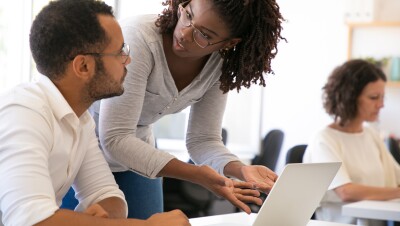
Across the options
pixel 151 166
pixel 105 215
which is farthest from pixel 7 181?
pixel 151 166

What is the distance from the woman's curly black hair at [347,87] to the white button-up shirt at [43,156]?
1680mm

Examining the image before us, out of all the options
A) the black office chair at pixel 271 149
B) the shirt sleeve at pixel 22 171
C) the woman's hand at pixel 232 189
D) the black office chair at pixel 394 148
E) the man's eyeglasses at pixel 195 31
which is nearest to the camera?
the shirt sleeve at pixel 22 171

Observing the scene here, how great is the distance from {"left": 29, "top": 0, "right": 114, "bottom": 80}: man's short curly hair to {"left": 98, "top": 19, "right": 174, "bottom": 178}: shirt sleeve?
9.4 inches

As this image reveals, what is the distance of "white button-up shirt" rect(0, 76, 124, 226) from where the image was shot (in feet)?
3.89

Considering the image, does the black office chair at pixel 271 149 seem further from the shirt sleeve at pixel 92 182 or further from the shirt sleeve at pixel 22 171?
the shirt sleeve at pixel 22 171

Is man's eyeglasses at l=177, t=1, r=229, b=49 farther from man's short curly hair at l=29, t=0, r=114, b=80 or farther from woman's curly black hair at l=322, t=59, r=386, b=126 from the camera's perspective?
woman's curly black hair at l=322, t=59, r=386, b=126

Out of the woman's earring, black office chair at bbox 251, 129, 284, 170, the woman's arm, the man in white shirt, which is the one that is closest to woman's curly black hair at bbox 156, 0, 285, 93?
the woman's earring

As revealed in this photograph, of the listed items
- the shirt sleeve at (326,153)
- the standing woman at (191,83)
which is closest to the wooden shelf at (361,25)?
the shirt sleeve at (326,153)

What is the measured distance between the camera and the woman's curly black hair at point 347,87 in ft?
9.95

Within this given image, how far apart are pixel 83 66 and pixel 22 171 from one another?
334 mm

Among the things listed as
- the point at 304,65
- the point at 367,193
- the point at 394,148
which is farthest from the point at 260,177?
the point at 304,65

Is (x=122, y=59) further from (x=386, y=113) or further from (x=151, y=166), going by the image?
(x=386, y=113)

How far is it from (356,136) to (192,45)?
158 centimetres

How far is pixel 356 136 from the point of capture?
3039 millimetres
